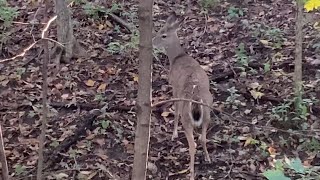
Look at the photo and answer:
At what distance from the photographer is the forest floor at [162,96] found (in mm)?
6004

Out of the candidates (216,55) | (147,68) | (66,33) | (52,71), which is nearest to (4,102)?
(52,71)

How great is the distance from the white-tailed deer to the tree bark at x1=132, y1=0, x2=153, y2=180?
Result: 2585 mm

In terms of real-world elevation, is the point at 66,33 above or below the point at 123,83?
above

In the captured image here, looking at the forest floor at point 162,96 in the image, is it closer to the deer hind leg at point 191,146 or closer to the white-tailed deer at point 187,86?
the deer hind leg at point 191,146

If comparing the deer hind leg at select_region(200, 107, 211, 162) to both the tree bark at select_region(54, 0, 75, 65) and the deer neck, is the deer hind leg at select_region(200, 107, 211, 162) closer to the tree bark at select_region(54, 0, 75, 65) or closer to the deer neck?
the deer neck

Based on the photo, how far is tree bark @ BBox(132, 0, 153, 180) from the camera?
9.73ft

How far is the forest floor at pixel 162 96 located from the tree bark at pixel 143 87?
4.56 ft

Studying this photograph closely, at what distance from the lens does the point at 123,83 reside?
7895 millimetres

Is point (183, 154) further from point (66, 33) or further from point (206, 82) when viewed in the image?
point (66, 33)

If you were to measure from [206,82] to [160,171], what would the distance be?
3.98 feet

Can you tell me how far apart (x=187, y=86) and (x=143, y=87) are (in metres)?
3.26

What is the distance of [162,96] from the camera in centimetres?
753

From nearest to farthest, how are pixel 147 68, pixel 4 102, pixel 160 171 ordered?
1. pixel 147 68
2. pixel 160 171
3. pixel 4 102

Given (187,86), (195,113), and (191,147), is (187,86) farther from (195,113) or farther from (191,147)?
(191,147)
